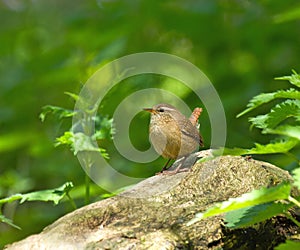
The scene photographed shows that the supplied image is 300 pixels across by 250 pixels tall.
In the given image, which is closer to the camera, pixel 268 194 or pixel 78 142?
pixel 268 194

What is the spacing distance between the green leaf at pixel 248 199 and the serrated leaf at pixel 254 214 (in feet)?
0.54

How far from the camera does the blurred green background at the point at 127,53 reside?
16.3 feet

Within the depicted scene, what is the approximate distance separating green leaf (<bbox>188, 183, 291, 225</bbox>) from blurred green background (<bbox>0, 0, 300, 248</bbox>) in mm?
2746

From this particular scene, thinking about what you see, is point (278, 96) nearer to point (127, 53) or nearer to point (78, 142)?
point (78, 142)

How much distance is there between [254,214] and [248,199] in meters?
0.28

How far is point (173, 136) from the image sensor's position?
9.86 ft

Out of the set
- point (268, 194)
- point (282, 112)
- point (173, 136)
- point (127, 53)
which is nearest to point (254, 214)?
point (268, 194)

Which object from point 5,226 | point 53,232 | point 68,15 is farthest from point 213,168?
point 68,15

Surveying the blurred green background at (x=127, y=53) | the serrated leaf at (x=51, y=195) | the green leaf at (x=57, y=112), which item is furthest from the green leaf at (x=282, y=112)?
the blurred green background at (x=127, y=53)

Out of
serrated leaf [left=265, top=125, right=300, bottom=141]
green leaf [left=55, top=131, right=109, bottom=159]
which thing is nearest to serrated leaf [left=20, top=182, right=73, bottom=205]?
green leaf [left=55, top=131, right=109, bottom=159]

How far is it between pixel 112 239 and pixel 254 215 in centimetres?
54

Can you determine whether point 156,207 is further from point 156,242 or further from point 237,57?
point 237,57

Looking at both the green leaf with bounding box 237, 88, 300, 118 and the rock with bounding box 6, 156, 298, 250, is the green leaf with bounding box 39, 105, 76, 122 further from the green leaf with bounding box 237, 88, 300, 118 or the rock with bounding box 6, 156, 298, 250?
the green leaf with bounding box 237, 88, 300, 118

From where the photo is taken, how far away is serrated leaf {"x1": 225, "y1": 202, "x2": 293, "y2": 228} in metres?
1.91
